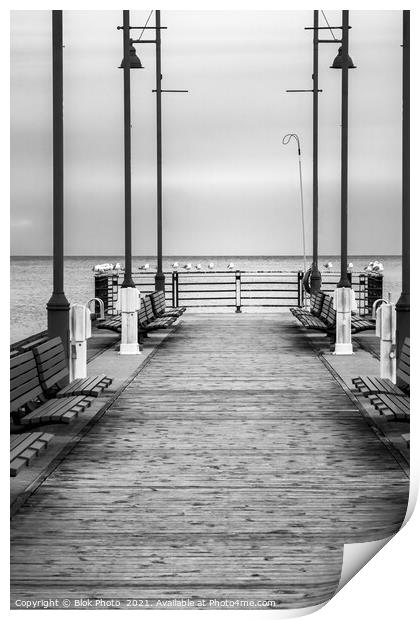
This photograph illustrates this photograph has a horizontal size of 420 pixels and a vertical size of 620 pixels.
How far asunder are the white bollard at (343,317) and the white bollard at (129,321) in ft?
9.70

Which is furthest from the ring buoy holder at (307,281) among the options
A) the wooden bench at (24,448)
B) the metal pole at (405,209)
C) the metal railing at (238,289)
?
the wooden bench at (24,448)

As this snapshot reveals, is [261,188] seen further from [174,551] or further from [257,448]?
[174,551]

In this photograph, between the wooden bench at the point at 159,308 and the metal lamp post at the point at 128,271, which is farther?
the wooden bench at the point at 159,308

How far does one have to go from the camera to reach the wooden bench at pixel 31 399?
26.6 ft

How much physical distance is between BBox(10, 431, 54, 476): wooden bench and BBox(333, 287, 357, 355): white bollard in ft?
27.0

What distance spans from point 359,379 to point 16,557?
18.9 ft

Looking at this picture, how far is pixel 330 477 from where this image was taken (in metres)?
7.39

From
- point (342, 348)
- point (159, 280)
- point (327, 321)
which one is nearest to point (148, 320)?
point (327, 321)

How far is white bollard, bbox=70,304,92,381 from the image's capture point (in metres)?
11.4

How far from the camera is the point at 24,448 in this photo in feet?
22.6

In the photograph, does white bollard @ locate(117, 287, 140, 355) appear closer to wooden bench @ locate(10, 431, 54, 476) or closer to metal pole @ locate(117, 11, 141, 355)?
metal pole @ locate(117, 11, 141, 355)

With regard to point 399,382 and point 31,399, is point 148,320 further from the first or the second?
point 31,399

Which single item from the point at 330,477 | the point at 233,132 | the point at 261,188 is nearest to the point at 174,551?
the point at 330,477

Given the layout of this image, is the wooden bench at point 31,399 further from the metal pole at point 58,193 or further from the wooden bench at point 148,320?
the wooden bench at point 148,320
